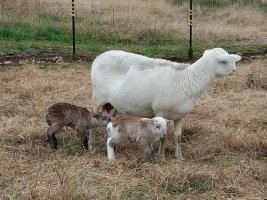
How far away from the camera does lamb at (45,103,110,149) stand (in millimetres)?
6637

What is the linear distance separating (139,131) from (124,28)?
1010 centimetres

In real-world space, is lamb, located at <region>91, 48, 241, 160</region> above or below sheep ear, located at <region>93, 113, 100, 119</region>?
above

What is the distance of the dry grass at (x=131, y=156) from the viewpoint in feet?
16.8

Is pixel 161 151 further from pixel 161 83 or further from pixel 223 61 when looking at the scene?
pixel 223 61

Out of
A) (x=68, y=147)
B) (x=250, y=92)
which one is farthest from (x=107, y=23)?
(x=68, y=147)

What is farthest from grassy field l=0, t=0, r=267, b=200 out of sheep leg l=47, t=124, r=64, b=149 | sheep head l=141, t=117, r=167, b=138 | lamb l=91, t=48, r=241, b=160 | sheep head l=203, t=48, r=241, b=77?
sheep head l=203, t=48, r=241, b=77

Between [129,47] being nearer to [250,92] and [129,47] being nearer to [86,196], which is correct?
[250,92]

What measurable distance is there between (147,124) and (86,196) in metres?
1.50

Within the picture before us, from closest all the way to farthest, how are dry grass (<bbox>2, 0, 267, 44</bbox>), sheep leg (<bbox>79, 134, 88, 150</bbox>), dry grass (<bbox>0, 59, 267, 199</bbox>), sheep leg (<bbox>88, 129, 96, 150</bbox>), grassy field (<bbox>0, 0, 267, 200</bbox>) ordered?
dry grass (<bbox>0, 59, 267, 199</bbox>) < grassy field (<bbox>0, 0, 267, 200</bbox>) < sheep leg (<bbox>79, 134, 88, 150</bbox>) < sheep leg (<bbox>88, 129, 96, 150</bbox>) < dry grass (<bbox>2, 0, 267, 44</bbox>)

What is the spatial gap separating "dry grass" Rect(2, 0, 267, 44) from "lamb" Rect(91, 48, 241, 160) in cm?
878

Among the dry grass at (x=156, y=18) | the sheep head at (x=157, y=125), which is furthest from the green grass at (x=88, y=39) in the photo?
the sheep head at (x=157, y=125)

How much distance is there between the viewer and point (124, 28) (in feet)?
52.2

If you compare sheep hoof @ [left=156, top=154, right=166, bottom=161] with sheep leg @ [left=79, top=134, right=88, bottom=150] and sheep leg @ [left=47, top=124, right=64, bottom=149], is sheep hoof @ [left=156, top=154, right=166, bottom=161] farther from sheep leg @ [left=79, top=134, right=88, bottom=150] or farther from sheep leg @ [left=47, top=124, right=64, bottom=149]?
sheep leg @ [left=47, top=124, right=64, bottom=149]

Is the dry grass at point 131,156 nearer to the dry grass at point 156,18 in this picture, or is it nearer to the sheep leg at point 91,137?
the sheep leg at point 91,137
